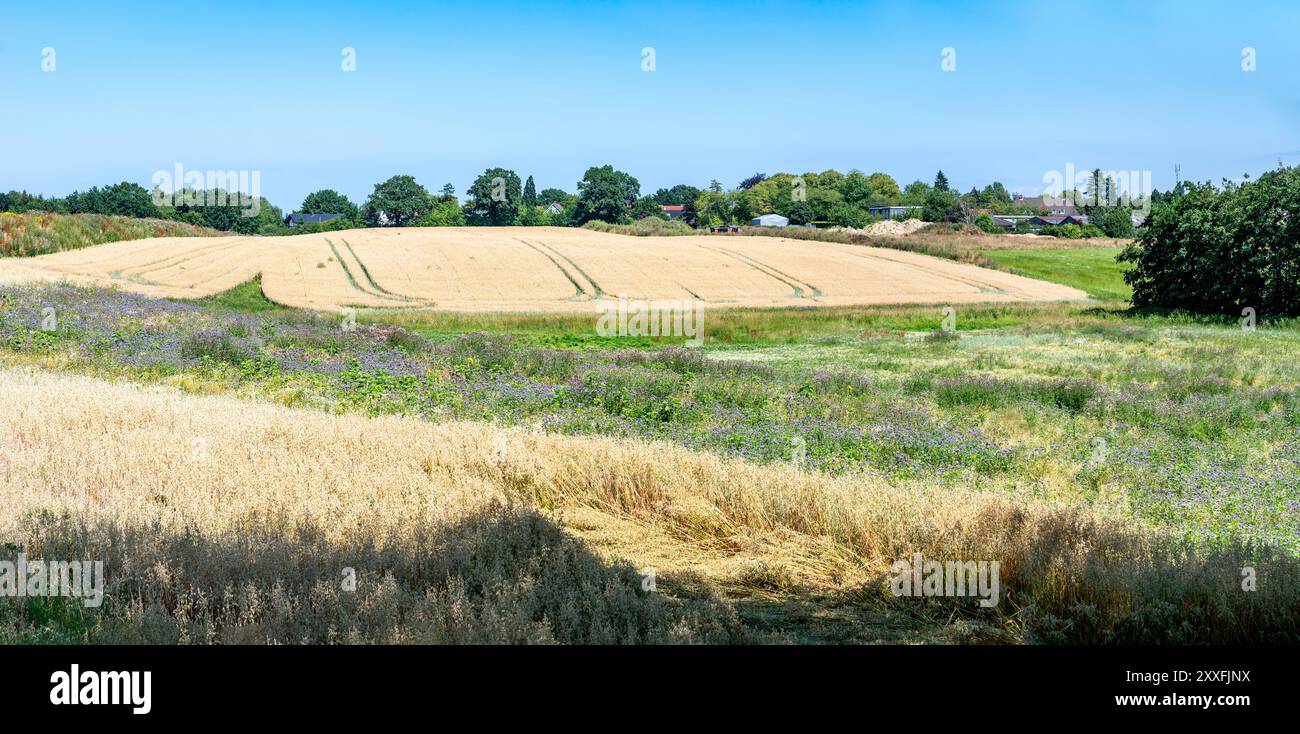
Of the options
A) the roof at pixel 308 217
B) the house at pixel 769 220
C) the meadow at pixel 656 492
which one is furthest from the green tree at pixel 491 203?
the meadow at pixel 656 492

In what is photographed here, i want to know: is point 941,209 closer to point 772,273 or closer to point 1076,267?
point 1076,267

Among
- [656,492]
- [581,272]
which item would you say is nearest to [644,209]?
[581,272]

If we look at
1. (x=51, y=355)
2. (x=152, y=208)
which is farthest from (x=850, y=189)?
(x=51, y=355)

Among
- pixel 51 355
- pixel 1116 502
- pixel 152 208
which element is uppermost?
pixel 152 208

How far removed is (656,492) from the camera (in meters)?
9.38

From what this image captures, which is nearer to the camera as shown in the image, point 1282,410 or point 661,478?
point 661,478

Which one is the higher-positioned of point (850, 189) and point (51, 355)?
point (850, 189)

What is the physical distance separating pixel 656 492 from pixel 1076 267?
76.3 metres

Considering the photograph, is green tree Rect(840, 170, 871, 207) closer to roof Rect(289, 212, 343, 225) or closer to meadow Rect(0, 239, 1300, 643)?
roof Rect(289, 212, 343, 225)

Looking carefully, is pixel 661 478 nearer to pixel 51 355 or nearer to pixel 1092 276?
pixel 51 355

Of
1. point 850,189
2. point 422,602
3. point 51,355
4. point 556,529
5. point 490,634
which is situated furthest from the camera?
point 850,189

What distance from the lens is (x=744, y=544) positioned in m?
8.16

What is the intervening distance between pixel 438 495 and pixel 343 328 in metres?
21.7
